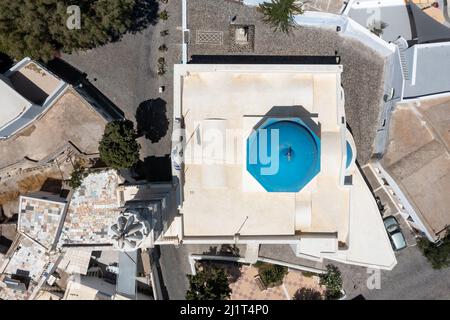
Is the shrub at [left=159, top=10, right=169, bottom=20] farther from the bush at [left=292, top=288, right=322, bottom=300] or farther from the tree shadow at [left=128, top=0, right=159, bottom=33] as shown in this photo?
the bush at [left=292, top=288, right=322, bottom=300]

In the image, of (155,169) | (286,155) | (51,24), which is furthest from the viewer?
(155,169)

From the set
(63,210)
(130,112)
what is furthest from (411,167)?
(63,210)

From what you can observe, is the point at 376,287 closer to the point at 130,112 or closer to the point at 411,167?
the point at 411,167

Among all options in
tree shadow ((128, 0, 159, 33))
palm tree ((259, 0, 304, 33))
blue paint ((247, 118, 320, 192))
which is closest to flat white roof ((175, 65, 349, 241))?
blue paint ((247, 118, 320, 192))

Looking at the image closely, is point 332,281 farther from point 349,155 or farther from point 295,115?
point 295,115

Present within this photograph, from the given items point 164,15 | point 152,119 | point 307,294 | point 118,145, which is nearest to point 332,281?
point 307,294

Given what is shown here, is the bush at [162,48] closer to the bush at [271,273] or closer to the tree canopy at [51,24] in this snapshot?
the tree canopy at [51,24]
